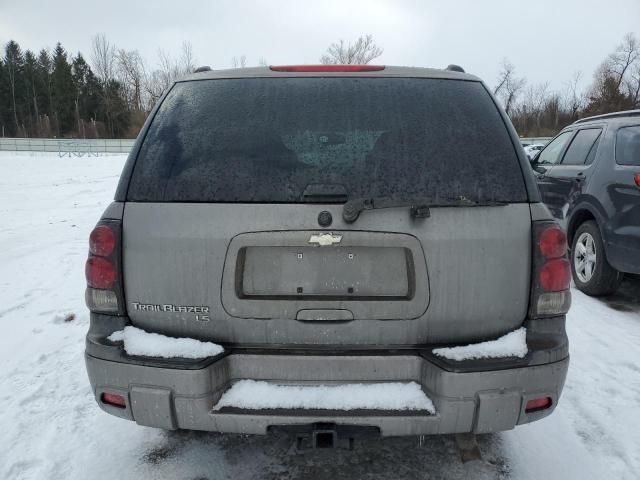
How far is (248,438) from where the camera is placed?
2.65 m

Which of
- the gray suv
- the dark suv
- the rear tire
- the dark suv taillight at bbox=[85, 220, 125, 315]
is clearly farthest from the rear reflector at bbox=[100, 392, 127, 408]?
the rear tire

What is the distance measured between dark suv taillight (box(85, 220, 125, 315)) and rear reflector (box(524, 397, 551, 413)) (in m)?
1.76

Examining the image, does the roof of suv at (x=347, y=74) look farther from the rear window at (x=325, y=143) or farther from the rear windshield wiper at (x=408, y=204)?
the rear windshield wiper at (x=408, y=204)

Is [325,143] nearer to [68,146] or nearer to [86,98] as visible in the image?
[68,146]

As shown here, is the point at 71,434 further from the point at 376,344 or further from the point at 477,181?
the point at 477,181

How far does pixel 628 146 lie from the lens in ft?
15.5

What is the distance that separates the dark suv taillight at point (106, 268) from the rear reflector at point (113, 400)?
344 mm

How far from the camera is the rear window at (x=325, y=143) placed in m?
1.95

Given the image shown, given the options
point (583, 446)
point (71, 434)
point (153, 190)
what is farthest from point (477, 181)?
point (71, 434)

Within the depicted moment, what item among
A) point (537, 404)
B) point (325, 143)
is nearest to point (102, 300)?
point (325, 143)

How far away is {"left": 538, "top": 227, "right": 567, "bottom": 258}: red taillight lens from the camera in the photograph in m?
1.96

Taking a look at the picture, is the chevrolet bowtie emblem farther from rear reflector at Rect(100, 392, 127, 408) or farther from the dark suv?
the dark suv

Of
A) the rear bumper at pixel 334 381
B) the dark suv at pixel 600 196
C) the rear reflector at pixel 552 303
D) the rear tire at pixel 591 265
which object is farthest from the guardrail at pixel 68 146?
the rear reflector at pixel 552 303

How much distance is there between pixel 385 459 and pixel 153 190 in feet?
5.84
